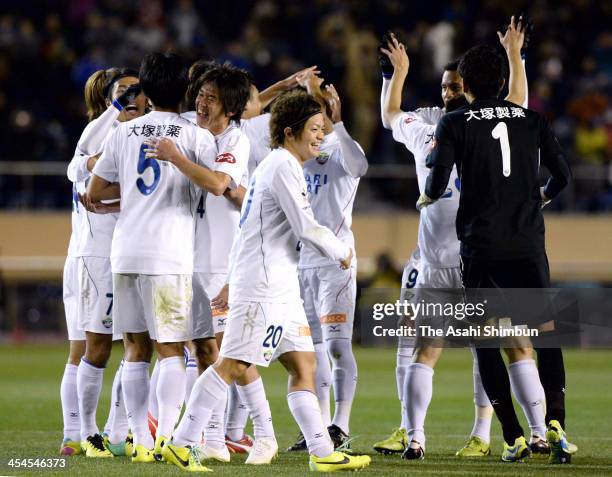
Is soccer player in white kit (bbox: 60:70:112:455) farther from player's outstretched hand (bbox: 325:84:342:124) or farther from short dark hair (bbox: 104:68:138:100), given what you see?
player's outstretched hand (bbox: 325:84:342:124)

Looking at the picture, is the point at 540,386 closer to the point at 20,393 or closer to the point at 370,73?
the point at 20,393

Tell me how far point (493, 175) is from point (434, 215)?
3.56ft

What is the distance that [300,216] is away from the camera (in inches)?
273

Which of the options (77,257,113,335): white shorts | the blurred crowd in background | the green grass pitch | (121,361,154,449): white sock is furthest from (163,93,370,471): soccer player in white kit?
the blurred crowd in background

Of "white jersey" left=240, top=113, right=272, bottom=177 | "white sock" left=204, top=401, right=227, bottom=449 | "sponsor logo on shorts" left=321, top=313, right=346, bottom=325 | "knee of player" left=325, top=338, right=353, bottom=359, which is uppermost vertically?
"white jersey" left=240, top=113, right=272, bottom=177

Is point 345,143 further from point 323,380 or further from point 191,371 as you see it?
point 191,371

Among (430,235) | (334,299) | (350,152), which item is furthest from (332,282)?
(350,152)

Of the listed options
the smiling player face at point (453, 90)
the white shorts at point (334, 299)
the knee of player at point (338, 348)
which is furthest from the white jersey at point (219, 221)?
the smiling player face at point (453, 90)

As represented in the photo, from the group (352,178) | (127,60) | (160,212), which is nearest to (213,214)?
(160,212)

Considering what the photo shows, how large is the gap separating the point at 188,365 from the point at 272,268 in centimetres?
181

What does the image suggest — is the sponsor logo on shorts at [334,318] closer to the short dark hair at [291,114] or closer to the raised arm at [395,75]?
the raised arm at [395,75]

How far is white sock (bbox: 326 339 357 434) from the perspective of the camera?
8945mm

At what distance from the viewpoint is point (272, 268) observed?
707 cm

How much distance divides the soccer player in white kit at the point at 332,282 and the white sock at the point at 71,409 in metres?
1.55
